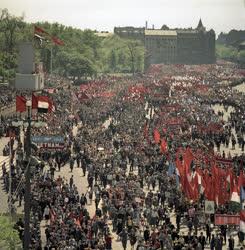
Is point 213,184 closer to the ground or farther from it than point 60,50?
closer to the ground

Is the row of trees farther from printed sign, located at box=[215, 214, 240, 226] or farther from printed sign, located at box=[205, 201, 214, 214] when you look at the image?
printed sign, located at box=[215, 214, 240, 226]

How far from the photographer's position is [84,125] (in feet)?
202

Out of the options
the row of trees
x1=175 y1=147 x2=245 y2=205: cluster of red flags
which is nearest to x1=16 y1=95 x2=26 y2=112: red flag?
x1=175 y1=147 x2=245 y2=205: cluster of red flags

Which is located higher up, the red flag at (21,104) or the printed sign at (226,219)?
the red flag at (21,104)

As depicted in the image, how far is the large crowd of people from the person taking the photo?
28656 mm

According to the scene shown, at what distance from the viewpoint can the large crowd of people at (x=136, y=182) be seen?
28656 millimetres

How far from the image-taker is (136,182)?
1489 inches

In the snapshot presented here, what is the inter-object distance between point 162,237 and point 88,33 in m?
136

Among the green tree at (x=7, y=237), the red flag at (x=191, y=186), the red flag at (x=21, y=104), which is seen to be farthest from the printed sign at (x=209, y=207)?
the red flag at (x=21, y=104)

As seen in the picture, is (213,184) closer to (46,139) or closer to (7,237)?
(7,237)

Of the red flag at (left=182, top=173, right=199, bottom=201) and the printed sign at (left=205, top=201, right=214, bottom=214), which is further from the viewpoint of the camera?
the red flag at (left=182, top=173, right=199, bottom=201)

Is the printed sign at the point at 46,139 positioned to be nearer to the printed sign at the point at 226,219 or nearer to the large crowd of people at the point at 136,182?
the large crowd of people at the point at 136,182

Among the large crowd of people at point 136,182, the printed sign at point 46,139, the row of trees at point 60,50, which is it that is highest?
the row of trees at point 60,50

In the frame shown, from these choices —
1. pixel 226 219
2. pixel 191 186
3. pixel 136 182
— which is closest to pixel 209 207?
pixel 226 219
